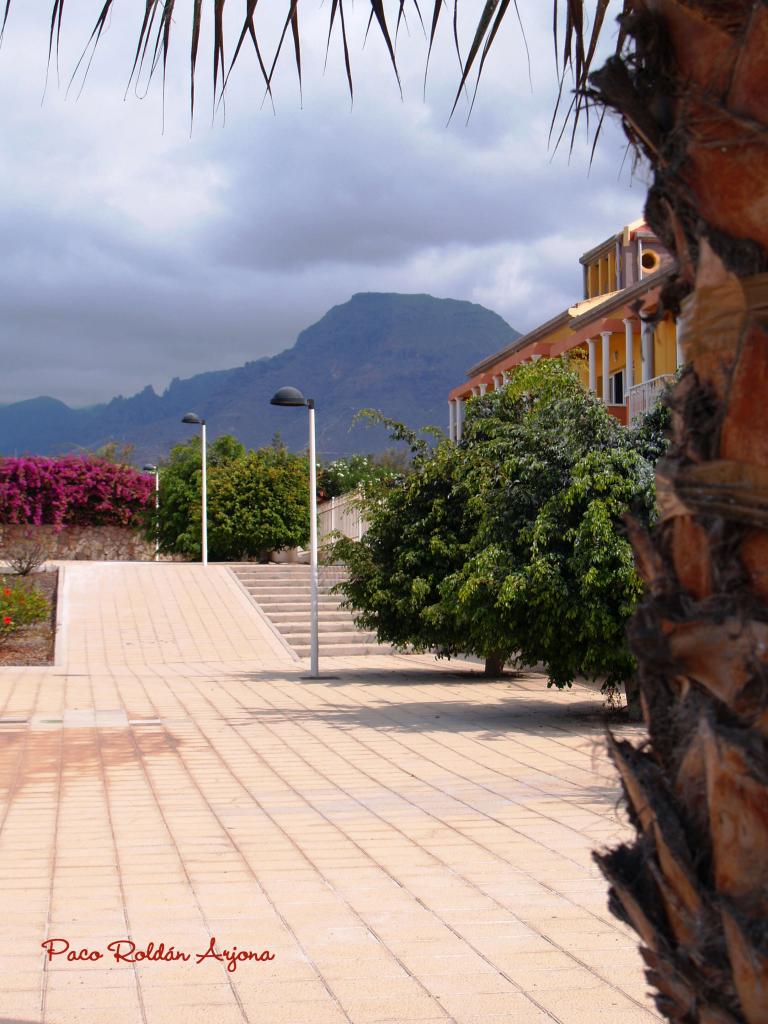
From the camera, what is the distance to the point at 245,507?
110ft

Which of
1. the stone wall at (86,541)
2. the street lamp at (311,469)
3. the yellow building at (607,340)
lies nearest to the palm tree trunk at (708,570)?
the street lamp at (311,469)

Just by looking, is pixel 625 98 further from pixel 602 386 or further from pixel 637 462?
pixel 602 386

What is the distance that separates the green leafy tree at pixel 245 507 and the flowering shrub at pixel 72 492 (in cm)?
333

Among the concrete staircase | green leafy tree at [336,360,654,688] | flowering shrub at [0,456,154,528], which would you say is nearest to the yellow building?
the concrete staircase

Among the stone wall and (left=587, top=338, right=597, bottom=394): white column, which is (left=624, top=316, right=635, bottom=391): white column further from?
the stone wall

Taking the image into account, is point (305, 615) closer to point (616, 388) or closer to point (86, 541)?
point (616, 388)

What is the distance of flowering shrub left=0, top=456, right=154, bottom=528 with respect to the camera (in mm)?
36844

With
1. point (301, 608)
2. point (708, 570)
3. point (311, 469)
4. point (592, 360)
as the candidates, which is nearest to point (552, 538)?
point (311, 469)

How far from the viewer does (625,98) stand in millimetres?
1615

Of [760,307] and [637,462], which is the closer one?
[760,307]

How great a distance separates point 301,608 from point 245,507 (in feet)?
32.7

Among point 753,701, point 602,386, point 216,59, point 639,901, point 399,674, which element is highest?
point 602,386

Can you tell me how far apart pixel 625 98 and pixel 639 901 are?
1154 mm

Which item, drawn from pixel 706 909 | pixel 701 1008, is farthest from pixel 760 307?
pixel 701 1008
